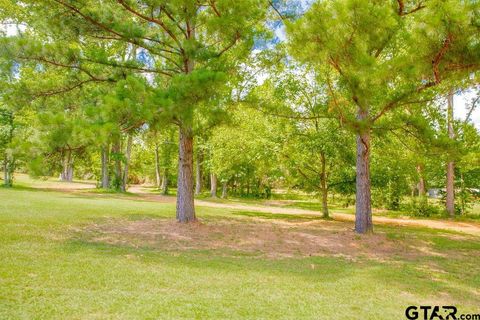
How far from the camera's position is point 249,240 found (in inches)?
329

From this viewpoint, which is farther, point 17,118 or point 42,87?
point 17,118

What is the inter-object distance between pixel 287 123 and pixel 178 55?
5068mm

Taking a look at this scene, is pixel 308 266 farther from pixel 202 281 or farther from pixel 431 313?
pixel 431 313

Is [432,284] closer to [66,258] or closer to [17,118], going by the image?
[66,258]

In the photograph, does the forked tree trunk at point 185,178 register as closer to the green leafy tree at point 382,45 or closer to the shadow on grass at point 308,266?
the shadow on grass at point 308,266

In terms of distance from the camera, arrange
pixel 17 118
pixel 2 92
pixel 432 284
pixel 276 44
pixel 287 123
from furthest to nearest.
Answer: pixel 17 118 → pixel 287 123 → pixel 276 44 → pixel 2 92 → pixel 432 284

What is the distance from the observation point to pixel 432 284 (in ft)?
17.2

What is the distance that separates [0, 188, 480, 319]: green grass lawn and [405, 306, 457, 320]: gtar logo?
12cm

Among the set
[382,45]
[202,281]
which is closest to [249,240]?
[202,281]

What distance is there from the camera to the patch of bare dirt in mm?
7312

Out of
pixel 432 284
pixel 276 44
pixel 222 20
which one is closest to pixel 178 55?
pixel 222 20

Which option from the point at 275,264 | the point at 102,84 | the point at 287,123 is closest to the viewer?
the point at 275,264

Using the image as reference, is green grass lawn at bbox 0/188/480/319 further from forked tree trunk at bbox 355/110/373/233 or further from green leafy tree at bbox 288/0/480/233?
green leafy tree at bbox 288/0/480/233

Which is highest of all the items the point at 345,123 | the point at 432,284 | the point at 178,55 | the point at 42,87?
the point at 178,55
